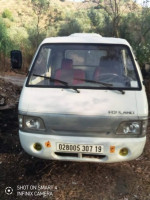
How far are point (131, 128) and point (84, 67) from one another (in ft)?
4.94

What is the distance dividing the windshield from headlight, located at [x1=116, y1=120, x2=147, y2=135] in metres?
0.62

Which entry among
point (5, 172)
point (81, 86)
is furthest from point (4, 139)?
point (81, 86)

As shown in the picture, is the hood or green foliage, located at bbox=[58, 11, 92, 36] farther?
green foliage, located at bbox=[58, 11, 92, 36]

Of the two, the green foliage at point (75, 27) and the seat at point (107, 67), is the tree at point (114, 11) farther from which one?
the green foliage at point (75, 27)

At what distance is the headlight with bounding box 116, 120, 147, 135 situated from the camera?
146 inches

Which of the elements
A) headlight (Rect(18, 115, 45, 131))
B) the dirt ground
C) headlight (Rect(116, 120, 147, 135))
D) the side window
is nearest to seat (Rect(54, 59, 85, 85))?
the side window

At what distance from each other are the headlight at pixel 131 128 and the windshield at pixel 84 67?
62cm

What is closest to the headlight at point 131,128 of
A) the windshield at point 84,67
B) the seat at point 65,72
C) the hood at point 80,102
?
the hood at point 80,102

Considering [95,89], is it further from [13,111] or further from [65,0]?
[65,0]

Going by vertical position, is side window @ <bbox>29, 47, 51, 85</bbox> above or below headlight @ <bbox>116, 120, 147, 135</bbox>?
above

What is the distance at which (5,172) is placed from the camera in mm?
4371

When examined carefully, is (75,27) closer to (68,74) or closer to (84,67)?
(84,67)

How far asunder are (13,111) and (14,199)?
4033mm

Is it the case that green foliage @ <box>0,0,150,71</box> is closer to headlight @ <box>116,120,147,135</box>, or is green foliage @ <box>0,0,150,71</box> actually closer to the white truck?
the white truck
